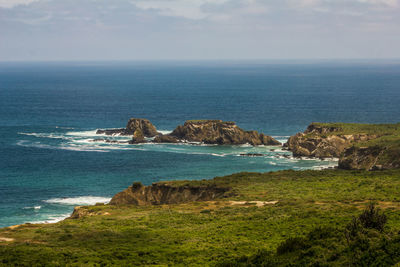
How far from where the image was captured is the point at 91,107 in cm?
18362

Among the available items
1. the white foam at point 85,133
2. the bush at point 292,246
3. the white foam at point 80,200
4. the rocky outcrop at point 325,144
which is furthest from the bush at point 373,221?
the white foam at point 85,133

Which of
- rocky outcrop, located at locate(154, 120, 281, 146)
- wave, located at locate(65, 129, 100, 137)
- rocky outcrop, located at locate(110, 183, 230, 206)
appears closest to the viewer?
rocky outcrop, located at locate(110, 183, 230, 206)

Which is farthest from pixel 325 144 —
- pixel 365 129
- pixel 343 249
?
pixel 343 249

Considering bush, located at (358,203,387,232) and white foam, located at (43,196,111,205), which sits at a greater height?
bush, located at (358,203,387,232)

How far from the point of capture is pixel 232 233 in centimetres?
3866

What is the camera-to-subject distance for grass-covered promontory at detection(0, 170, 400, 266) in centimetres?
3035

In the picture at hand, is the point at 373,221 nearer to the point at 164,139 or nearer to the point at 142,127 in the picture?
the point at 164,139

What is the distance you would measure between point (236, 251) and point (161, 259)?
16.5 feet

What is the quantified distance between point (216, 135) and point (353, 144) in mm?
34535

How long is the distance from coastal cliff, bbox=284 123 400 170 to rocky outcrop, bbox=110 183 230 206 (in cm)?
3038

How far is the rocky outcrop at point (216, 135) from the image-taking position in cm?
11344

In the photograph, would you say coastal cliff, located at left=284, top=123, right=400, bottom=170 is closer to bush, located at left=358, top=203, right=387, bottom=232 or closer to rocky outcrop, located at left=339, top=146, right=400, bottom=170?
rocky outcrop, located at left=339, top=146, right=400, bottom=170

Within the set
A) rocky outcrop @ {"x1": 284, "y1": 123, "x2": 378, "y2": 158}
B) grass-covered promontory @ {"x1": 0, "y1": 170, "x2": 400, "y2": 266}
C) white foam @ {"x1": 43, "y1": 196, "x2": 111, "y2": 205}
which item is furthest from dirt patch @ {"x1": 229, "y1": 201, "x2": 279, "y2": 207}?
rocky outcrop @ {"x1": 284, "y1": 123, "x2": 378, "y2": 158}

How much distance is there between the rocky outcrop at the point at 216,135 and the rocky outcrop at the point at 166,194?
52887mm
